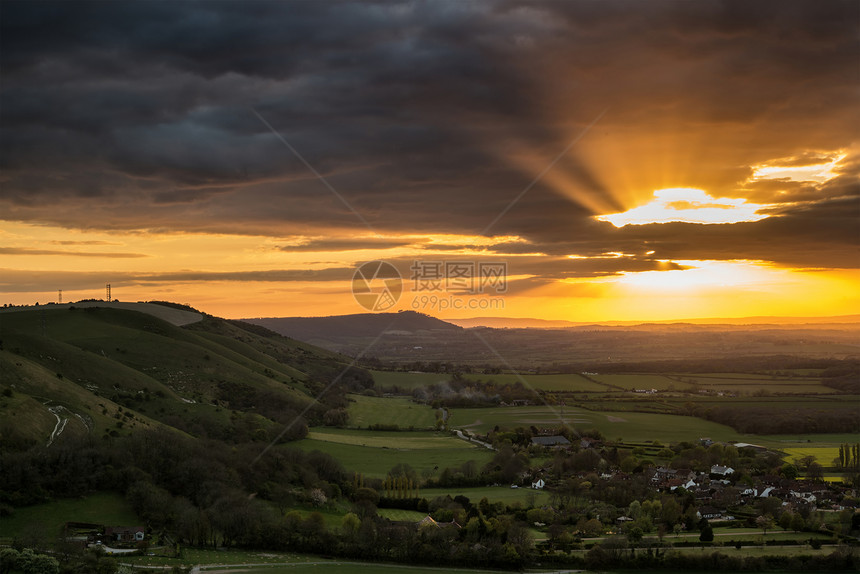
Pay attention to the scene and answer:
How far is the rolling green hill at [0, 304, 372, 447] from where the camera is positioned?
54312 mm

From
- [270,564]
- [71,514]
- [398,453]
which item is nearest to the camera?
[270,564]

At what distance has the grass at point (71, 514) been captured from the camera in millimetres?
38562

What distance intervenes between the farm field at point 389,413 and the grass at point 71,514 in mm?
50735

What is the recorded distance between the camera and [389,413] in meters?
104

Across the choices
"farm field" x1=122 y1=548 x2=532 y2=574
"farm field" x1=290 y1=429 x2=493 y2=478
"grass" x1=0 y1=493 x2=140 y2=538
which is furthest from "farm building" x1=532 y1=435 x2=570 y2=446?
"grass" x1=0 y1=493 x2=140 y2=538

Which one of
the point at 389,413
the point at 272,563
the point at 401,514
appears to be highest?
the point at 389,413

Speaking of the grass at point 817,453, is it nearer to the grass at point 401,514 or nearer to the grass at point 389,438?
the grass at point 389,438

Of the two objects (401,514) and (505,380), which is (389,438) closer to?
(401,514)

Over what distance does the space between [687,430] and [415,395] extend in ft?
173

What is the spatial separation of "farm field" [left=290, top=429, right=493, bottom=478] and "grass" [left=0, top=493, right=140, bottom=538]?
24.7m

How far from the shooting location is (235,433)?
6956 centimetres

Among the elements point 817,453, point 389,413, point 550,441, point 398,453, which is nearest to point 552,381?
point 389,413

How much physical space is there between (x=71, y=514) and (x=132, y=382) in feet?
111

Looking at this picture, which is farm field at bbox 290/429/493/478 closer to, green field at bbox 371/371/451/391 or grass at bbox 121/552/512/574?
grass at bbox 121/552/512/574
